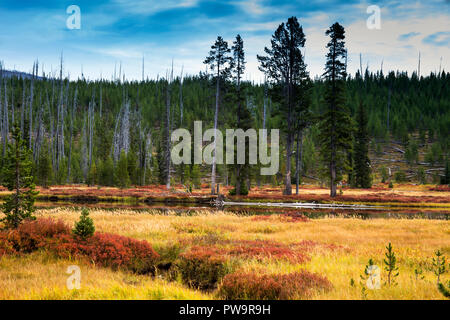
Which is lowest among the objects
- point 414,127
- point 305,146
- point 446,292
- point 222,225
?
point 222,225

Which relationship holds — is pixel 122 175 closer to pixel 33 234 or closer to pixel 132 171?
pixel 132 171

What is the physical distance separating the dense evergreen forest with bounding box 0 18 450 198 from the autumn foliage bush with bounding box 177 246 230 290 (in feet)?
24.4

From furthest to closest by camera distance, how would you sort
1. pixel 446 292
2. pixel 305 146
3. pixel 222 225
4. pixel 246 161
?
pixel 305 146 < pixel 246 161 < pixel 222 225 < pixel 446 292

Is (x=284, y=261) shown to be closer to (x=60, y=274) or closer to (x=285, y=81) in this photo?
(x=60, y=274)

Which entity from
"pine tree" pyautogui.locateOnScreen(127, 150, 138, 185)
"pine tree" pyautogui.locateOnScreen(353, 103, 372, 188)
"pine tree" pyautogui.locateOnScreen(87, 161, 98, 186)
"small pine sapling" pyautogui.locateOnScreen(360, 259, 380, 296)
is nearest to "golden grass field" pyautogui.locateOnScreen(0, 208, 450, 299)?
"small pine sapling" pyautogui.locateOnScreen(360, 259, 380, 296)

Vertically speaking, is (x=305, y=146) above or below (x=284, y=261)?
above

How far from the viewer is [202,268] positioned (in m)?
8.76

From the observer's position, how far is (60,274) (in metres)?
7.80

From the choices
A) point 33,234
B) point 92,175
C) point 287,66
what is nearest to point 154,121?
point 92,175

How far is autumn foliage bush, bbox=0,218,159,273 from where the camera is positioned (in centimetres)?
949

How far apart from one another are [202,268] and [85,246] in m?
3.84

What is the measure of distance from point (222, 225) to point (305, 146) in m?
75.9

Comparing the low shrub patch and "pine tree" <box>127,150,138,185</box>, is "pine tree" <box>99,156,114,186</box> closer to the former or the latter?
"pine tree" <box>127,150,138,185</box>
